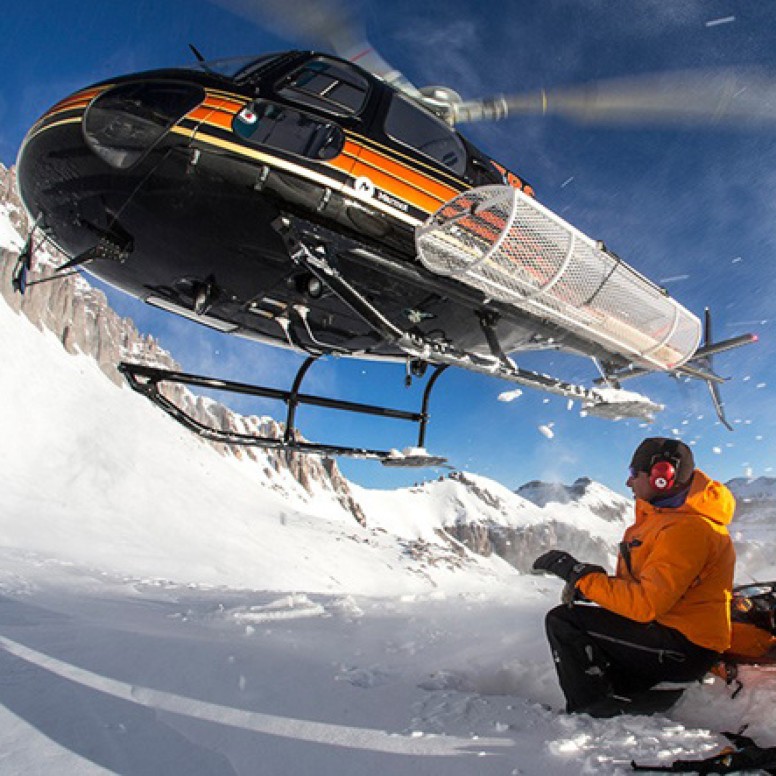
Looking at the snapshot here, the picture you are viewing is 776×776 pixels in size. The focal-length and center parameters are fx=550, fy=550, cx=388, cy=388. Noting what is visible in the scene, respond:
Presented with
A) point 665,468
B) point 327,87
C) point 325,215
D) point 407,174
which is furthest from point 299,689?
point 327,87

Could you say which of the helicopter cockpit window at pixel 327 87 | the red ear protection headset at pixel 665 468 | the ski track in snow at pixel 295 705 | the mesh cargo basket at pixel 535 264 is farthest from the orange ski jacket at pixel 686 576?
the helicopter cockpit window at pixel 327 87

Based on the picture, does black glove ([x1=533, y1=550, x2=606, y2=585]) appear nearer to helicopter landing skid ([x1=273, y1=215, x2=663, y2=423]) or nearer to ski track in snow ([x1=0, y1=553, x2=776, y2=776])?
ski track in snow ([x1=0, y1=553, x2=776, y2=776])

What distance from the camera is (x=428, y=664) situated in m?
3.47

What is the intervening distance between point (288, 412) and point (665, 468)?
3755 millimetres

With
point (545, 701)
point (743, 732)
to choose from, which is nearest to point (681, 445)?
point (743, 732)

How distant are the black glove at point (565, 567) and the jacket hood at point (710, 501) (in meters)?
0.53

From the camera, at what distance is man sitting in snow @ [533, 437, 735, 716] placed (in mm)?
2539

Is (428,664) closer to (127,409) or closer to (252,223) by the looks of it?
(252,223)

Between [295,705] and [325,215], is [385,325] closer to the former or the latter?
[325,215]

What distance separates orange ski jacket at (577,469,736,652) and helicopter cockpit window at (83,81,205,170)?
3.91 m

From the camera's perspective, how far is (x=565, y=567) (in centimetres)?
292

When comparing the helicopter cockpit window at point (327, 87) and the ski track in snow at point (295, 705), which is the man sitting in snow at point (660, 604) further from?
the helicopter cockpit window at point (327, 87)

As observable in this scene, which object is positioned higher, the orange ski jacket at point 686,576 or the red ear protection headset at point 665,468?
the red ear protection headset at point 665,468

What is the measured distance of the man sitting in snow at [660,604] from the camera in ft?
8.33
